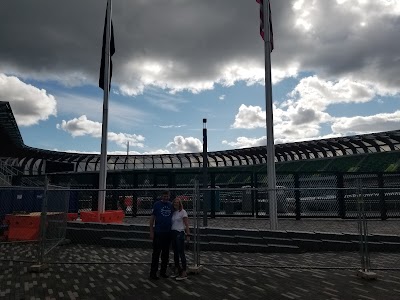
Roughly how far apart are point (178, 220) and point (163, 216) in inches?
14.7

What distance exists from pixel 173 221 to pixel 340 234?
6.01 meters

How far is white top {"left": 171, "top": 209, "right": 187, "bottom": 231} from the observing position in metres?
7.44

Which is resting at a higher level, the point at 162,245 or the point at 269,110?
the point at 269,110

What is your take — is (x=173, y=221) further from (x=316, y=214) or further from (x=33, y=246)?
(x=316, y=214)

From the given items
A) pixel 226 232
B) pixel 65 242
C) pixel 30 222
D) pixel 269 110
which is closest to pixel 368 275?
pixel 226 232

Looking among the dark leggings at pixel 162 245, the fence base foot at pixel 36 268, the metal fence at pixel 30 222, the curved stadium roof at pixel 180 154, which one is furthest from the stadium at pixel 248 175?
the fence base foot at pixel 36 268

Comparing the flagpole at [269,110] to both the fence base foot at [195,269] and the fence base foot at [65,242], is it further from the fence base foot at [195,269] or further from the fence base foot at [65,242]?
the fence base foot at [65,242]

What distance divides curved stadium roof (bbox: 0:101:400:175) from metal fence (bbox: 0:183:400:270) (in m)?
11.7

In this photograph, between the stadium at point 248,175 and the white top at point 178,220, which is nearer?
the white top at point 178,220

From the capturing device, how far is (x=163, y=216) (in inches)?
289

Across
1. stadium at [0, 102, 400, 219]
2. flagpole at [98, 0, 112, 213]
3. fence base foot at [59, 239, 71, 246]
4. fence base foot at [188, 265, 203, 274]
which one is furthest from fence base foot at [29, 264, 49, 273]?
flagpole at [98, 0, 112, 213]

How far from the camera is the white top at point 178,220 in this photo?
744 cm

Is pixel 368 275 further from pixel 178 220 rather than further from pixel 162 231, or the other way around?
pixel 162 231

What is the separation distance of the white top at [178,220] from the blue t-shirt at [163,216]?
0.13 meters
